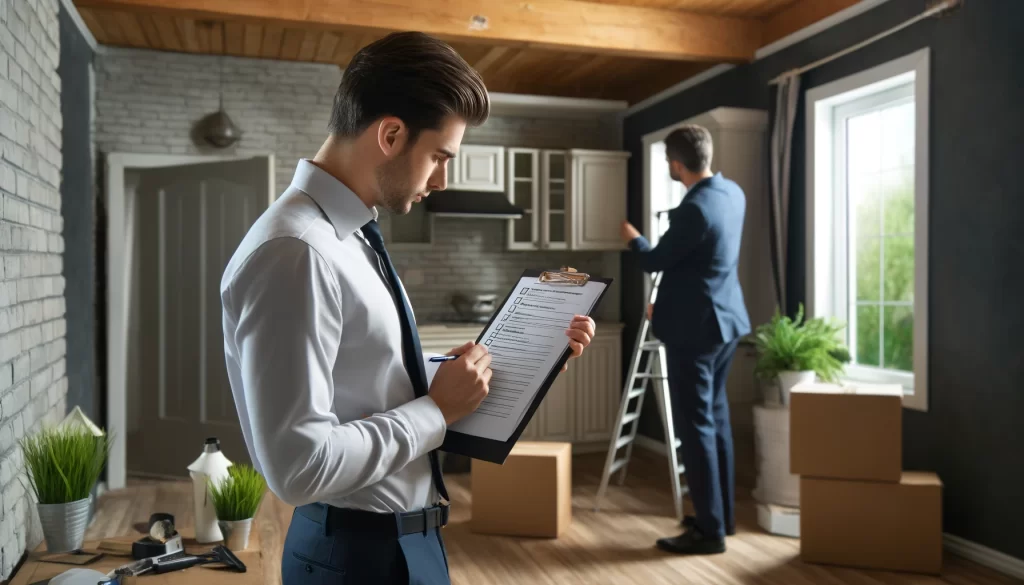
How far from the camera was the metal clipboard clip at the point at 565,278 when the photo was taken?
52.4 inches

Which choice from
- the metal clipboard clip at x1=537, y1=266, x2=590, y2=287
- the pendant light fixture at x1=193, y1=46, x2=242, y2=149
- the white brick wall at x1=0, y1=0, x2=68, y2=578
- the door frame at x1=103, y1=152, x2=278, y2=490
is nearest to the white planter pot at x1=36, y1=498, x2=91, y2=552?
the white brick wall at x1=0, y1=0, x2=68, y2=578

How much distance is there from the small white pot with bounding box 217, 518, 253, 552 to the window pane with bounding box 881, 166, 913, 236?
3.08 meters

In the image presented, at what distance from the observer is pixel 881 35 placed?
12.2 ft

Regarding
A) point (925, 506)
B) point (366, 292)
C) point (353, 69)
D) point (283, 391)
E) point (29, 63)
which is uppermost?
point (29, 63)

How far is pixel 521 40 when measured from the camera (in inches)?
168

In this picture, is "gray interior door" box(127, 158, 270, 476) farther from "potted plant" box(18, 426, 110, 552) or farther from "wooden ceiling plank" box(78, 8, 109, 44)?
"potted plant" box(18, 426, 110, 552)

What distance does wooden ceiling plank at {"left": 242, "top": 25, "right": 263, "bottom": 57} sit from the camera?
4727mm

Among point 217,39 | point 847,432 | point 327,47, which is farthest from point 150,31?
point 847,432

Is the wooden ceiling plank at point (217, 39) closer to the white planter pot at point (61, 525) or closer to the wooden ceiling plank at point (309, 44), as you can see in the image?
the wooden ceiling plank at point (309, 44)

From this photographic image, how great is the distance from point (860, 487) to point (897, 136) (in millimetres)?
1642

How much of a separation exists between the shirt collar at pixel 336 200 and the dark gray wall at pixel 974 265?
9.59ft

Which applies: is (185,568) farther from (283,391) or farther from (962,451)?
(962,451)

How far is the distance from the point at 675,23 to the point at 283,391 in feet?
13.3

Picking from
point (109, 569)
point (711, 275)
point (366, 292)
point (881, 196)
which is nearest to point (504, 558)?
point (711, 275)
